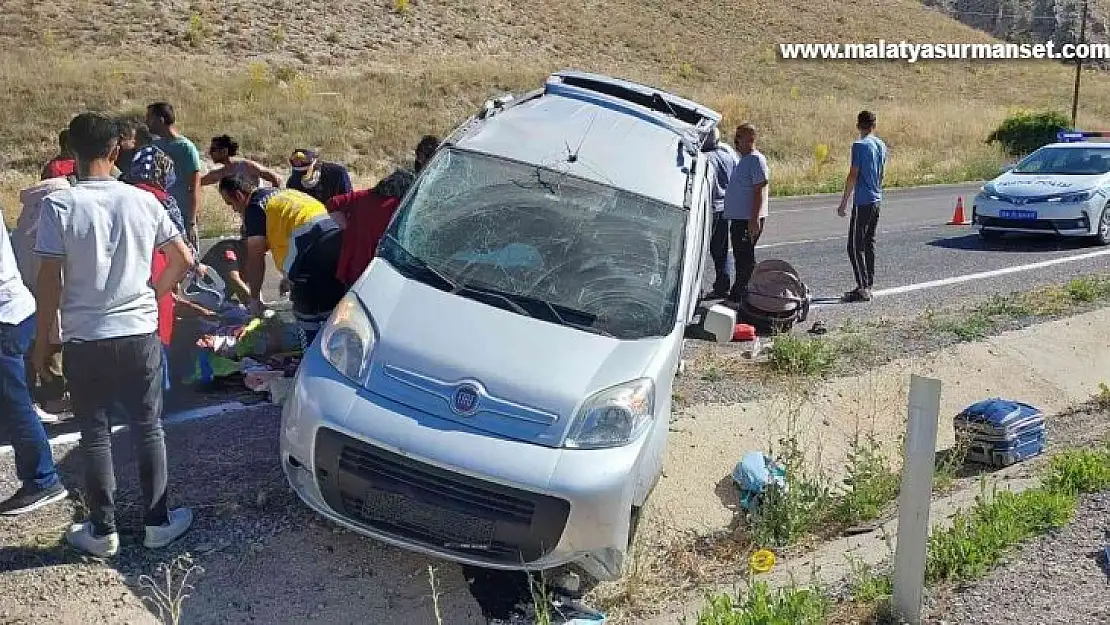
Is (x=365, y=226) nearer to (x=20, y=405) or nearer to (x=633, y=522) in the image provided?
(x=20, y=405)

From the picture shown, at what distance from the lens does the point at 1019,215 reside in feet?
48.3

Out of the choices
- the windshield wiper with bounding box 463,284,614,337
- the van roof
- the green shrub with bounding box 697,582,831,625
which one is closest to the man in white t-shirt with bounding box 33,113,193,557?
the windshield wiper with bounding box 463,284,614,337

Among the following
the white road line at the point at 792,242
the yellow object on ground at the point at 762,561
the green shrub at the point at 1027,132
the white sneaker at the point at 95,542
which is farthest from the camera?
the green shrub at the point at 1027,132

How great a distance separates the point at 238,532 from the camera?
17.1ft

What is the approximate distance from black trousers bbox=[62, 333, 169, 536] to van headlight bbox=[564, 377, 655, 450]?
187 cm

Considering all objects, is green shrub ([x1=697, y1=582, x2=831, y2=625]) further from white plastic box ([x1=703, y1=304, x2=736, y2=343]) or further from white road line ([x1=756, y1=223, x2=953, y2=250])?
white road line ([x1=756, y1=223, x2=953, y2=250])

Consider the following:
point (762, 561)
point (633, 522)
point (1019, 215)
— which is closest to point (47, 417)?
point (633, 522)

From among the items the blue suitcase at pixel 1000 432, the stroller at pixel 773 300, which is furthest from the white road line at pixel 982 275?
the blue suitcase at pixel 1000 432

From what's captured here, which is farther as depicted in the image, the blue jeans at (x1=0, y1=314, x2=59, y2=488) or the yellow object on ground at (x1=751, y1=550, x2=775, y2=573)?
the yellow object on ground at (x1=751, y1=550, x2=775, y2=573)

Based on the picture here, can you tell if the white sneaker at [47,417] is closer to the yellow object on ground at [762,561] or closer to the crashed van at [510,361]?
the crashed van at [510,361]

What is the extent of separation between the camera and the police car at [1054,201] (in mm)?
14516

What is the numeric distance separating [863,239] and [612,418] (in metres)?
6.60

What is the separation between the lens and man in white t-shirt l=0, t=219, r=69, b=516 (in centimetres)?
496

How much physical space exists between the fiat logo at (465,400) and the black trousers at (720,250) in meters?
5.66
